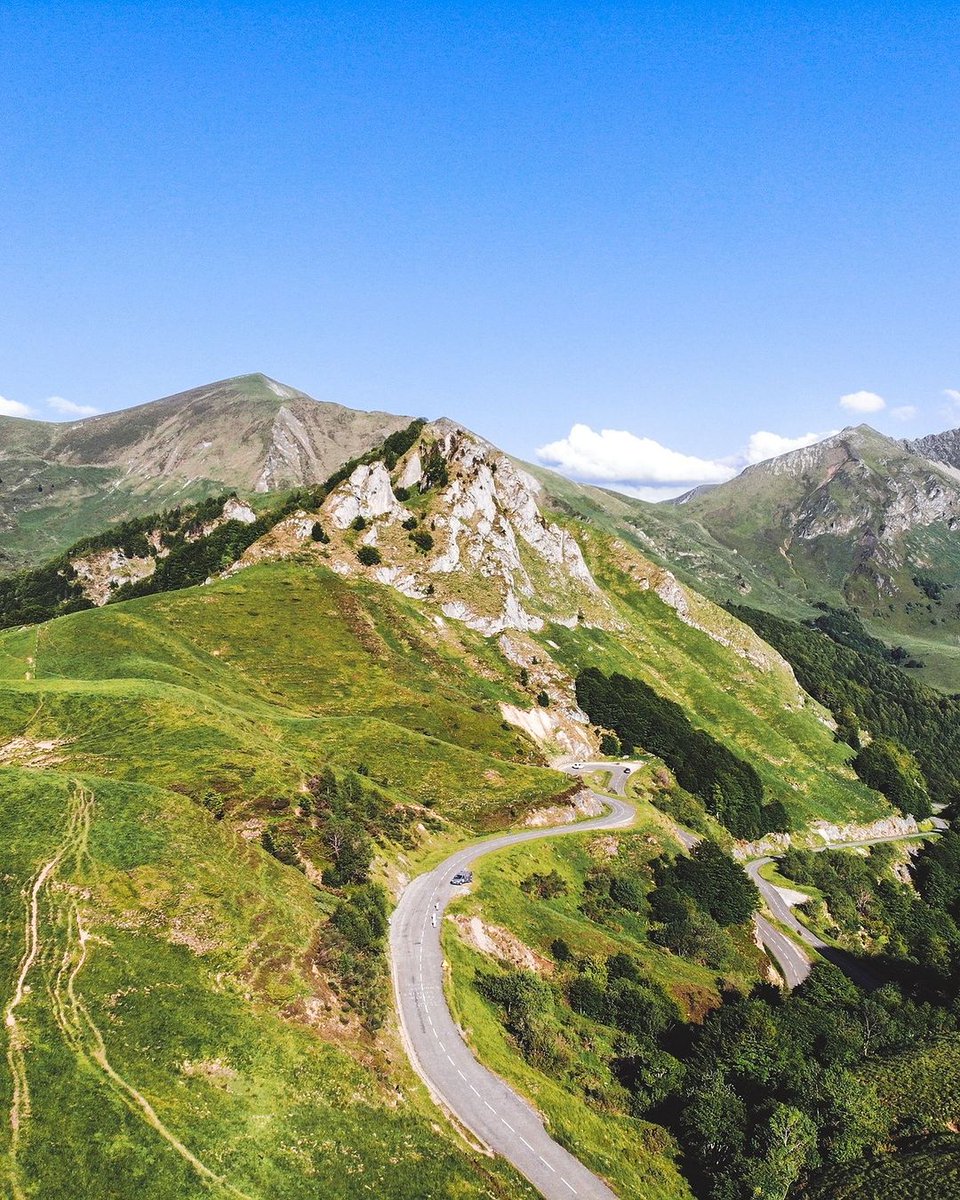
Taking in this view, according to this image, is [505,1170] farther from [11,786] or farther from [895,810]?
[895,810]

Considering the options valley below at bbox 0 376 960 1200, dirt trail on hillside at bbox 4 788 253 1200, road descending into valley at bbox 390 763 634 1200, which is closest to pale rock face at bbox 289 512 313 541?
valley below at bbox 0 376 960 1200

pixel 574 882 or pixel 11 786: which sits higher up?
pixel 11 786

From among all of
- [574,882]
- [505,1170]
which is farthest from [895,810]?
[505,1170]

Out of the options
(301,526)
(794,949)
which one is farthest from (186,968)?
(301,526)

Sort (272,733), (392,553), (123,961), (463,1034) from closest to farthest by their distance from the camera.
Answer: (123,961)
(463,1034)
(272,733)
(392,553)

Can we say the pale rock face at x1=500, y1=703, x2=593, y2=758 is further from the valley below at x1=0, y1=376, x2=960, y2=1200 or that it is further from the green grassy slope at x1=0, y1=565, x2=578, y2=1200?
the green grassy slope at x1=0, y1=565, x2=578, y2=1200

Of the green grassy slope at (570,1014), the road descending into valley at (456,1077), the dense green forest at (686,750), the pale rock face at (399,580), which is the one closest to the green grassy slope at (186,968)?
the road descending into valley at (456,1077)

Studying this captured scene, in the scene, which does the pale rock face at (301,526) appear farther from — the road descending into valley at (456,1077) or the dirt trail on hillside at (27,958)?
the road descending into valley at (456,1077)
